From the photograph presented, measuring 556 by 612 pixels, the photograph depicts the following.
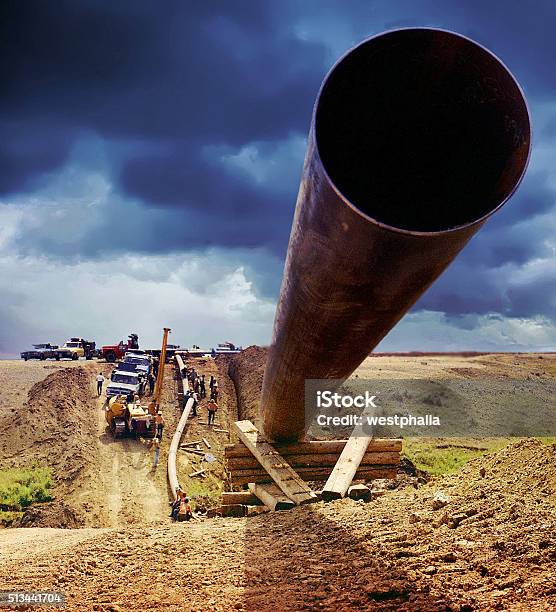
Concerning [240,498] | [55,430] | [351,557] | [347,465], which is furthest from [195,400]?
[351,557]

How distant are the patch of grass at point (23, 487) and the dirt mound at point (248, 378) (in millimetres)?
7283

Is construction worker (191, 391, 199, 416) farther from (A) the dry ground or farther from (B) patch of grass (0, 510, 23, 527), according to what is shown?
(A) the dry ground

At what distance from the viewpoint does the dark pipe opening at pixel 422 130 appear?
1.97 meters

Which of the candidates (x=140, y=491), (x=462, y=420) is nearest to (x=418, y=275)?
(x=140, y=491)

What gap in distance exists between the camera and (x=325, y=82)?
1914 millimetres

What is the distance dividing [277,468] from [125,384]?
1796cm

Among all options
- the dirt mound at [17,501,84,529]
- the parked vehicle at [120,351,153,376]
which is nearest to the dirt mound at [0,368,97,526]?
the dirt mound at [17,501,84,529]

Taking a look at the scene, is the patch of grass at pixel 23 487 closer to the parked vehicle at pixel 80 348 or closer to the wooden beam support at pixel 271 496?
the wooden beam support at pixel 271 496

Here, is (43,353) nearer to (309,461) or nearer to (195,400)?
(195,400)

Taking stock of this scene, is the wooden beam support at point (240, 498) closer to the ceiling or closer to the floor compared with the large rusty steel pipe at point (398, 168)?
closer to the floor

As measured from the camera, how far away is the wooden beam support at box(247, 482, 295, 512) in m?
6.64

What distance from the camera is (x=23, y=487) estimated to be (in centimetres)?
1534

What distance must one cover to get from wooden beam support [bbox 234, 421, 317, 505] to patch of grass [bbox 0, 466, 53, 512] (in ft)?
32.4

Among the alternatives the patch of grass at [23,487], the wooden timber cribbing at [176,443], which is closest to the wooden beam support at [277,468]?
the wooden timber cribbing at [176,443]
